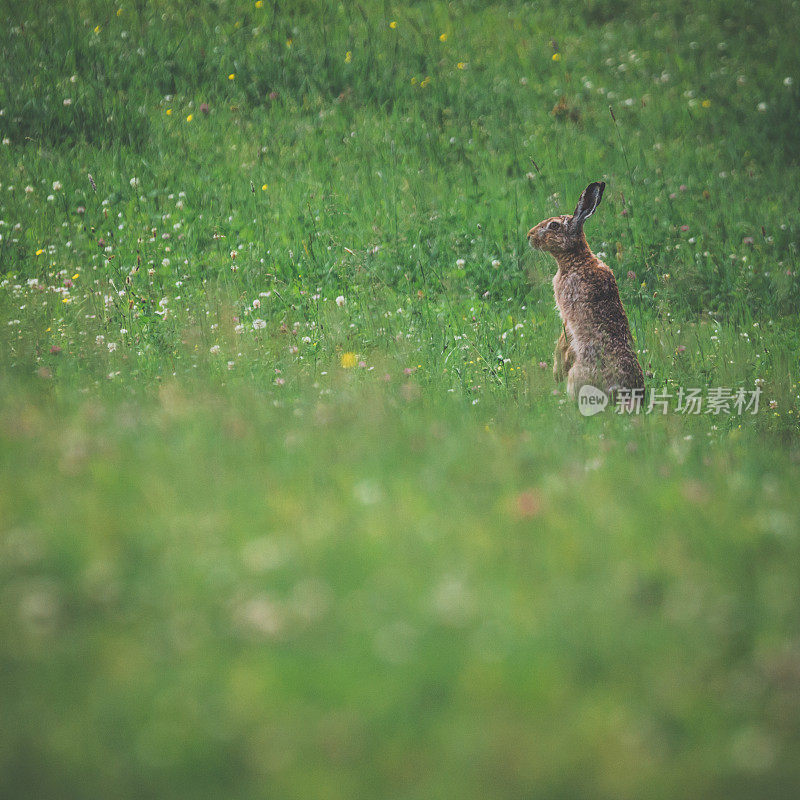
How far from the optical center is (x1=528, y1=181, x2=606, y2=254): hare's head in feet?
27.6

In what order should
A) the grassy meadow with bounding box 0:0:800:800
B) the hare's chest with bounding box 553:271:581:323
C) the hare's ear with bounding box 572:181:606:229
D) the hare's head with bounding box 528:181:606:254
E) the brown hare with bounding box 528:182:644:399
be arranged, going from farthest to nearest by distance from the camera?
the hare's head with bounding box 528:181:606:254
the hare's chest with bounding box 553:271:581:323
the hare's ear with bounding box 572:181:606:229
the brown hare with bounding box 528:182:644:399
the grassy meadow with bounding box 0:0:800:800

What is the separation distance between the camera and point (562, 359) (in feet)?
26.5

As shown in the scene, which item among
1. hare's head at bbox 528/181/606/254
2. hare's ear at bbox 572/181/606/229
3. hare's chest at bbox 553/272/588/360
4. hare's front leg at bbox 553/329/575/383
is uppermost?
hare's ear at bbox 572/181/606/229

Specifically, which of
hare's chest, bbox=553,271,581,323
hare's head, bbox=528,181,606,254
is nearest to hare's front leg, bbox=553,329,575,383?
hare's chest, bbox=553,271,581,323

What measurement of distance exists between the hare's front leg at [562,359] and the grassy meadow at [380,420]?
0.90ft

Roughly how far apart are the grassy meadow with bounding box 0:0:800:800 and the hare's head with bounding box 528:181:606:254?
3.07ft

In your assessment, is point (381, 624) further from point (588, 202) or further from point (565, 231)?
point (565, 231)

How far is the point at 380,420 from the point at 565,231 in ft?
13.4

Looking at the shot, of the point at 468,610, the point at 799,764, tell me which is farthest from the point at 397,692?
the point at 799,764

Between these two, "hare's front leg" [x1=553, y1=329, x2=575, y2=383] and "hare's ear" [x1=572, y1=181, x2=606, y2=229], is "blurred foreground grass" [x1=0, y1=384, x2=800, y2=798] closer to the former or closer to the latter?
"hare's front leg" [x1=553, y1=329, x2=575, y2=383]

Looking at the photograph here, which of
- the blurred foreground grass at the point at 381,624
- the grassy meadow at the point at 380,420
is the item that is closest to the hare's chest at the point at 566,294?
the grassy meadow at the point at 380,420

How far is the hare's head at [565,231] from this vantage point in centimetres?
842

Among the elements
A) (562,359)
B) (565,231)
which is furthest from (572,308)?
(565,231)

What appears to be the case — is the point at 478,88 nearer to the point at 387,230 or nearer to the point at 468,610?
the point at 387,230
